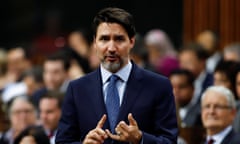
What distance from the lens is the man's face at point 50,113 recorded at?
1006cm

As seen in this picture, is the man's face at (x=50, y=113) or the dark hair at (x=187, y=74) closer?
the man's face at (x=50, y=113)

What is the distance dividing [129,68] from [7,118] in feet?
15.0

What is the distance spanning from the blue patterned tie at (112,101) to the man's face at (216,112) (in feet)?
7.59

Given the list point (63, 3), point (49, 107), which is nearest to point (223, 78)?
point (49, 107)

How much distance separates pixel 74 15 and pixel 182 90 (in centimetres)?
648

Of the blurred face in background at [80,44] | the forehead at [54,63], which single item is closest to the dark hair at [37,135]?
the forehead at [54,63]

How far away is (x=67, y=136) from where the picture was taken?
21.4ft

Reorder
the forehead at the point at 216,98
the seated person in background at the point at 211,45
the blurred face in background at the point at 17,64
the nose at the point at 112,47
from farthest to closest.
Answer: the blurred face in background at the point at 17,64 < the seated person in background at the point at 211,45 < the forehead at the point at 216,98 < the nose at the point at 112,47

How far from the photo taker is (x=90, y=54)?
1391 cm

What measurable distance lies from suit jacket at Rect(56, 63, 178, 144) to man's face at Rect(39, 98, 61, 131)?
346cm

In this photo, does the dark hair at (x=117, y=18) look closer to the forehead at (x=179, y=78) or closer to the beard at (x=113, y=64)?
the beard at (x=113, y=64)

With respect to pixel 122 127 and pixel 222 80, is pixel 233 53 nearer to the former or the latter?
pixel 222 80

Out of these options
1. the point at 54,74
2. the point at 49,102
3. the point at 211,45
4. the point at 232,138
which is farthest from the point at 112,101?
the point at 211,45

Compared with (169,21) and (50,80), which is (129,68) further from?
(169,21)
